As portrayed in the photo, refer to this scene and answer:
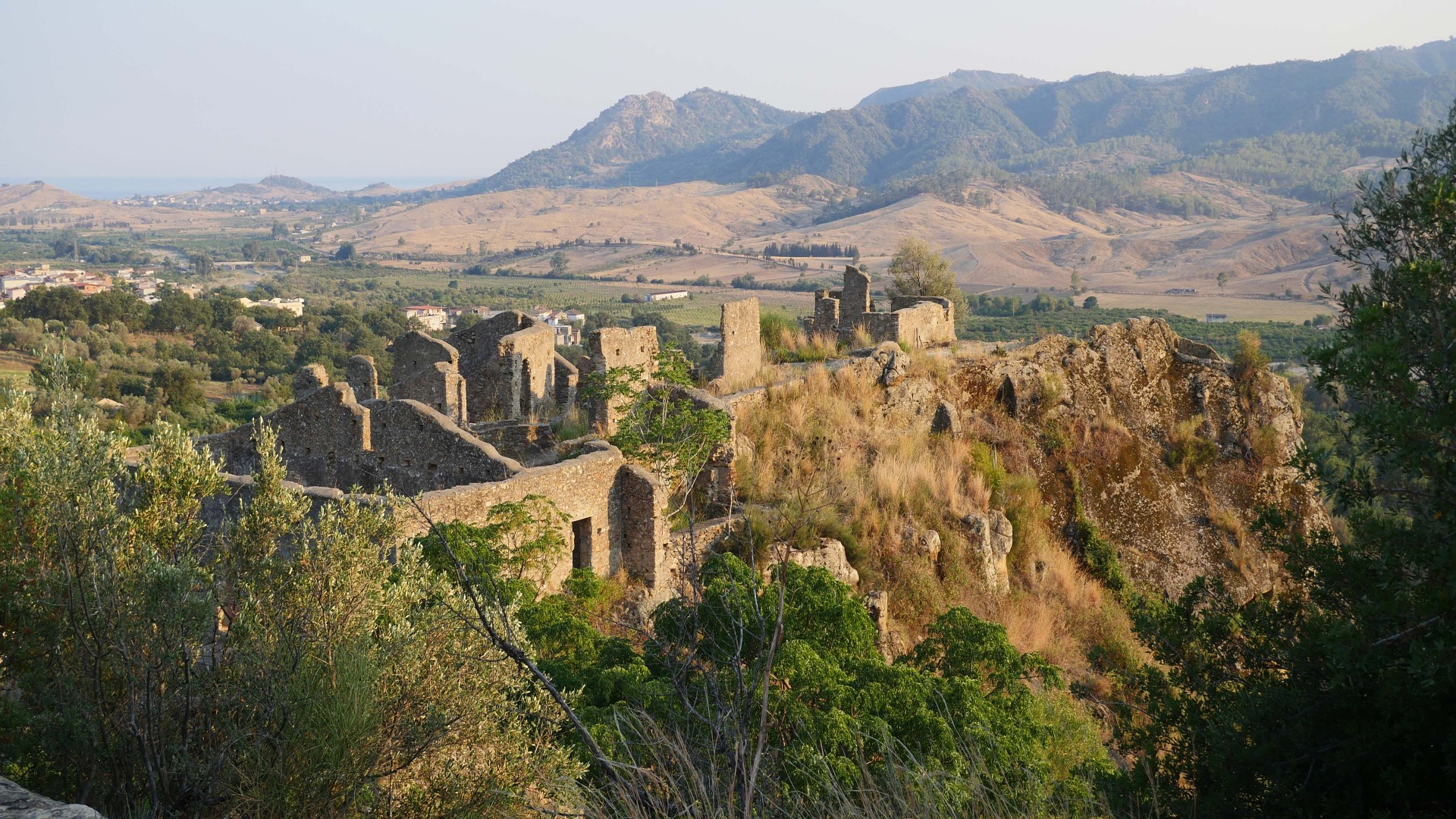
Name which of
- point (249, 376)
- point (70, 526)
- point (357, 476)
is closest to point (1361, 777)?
point (70, 526)

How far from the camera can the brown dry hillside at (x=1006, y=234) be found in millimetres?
110562

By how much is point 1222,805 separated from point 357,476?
31.7 feet

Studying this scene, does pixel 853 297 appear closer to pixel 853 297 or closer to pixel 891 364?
pixel 853 297

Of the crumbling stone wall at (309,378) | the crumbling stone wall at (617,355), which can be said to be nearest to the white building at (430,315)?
the crumbling stone wall at (617,355)

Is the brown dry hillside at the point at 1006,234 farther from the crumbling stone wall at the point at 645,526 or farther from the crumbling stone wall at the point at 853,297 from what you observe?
the crumbling stone wall at the point at 645,526

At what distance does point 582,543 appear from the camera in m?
11.6

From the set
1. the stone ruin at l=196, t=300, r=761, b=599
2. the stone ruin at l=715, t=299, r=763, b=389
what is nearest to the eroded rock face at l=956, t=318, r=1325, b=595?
the stone ruin at l=715, t=299, r=763, b=389

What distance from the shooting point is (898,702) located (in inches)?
291

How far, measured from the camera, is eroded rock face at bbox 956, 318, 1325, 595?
1642 cm

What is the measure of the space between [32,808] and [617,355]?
1234cm

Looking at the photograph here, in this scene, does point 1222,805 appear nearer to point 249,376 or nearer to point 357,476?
point 357,476

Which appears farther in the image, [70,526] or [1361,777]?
[70,526]

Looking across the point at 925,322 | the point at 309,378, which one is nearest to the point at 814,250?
the point at 925,322

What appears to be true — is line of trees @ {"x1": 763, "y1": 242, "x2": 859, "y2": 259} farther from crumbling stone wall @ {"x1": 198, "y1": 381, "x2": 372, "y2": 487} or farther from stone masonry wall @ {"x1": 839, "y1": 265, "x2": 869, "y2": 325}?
crumbling stone wall @ {"x1": 198, "y1": 381, "x2": 372, "y2": 487}
